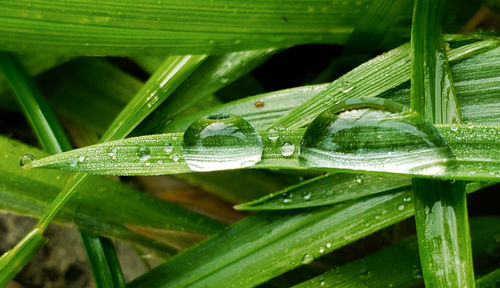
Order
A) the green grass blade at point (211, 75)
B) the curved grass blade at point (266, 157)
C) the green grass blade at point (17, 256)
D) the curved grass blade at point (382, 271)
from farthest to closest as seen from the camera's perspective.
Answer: the green grass blade at point (211, 75) < the curved grass blade at point (382, 271) < the green grass blade at point (17, 256) < the curved grass blade at point (266, 157)

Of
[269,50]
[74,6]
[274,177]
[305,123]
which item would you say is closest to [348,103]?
[305,123]

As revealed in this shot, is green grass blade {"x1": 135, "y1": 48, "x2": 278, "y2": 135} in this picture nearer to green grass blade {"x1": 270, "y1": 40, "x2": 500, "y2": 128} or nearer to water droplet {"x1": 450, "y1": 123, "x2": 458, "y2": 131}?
green grass blade {"x1": 270, "y1": 40, "x2": 500, "y2": 128}

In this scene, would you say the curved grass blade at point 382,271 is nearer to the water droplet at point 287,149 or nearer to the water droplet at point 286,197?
the water droplet at point 286,197

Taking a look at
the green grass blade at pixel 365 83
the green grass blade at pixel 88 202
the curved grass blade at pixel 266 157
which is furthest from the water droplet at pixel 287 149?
the green grass blade at pixel 88 202

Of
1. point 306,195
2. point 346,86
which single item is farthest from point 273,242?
point 346,86

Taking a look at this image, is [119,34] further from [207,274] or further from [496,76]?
[496,76]

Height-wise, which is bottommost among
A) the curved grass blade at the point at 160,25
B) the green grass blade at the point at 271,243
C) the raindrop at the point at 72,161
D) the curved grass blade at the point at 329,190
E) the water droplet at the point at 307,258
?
the water droplet at the point at 307,258

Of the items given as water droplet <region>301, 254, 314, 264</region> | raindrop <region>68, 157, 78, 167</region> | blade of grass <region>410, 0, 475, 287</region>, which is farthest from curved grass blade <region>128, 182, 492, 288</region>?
raindrop <region>68, 157, 78, 167</region>
